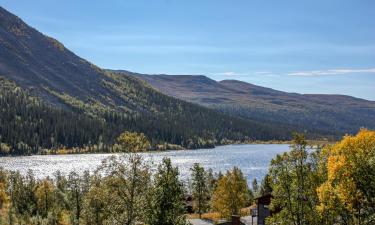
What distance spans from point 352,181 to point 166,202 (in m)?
17.4

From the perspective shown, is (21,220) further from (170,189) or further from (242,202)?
(170,189)

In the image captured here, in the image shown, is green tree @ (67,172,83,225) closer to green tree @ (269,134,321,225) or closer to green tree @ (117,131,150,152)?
green tree @ (117,131,150,152)

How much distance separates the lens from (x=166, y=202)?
148 ft

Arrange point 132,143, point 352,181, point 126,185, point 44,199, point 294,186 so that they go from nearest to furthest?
point 352,181
point 294,186
point 126,185
point 132,143
point 44,199

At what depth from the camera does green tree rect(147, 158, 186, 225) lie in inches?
1766

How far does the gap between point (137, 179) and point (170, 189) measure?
39.0 feet

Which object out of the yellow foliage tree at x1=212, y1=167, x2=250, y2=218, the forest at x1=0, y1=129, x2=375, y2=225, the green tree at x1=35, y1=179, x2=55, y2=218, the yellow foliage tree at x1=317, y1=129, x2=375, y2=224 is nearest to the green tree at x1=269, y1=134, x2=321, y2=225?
the forest at x1=0, y1=129, x2=375, y2=225

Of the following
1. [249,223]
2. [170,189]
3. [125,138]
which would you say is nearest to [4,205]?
[249,223]

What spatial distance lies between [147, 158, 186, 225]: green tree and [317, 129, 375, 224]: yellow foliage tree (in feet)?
45.2

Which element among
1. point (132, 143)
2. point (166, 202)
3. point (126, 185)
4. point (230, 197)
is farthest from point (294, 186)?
point (230, 197)

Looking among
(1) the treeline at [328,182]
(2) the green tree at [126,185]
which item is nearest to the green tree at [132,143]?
(2) the green tree at [126,185]

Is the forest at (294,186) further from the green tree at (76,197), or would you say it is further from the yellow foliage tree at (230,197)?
the green tree at (76,197)

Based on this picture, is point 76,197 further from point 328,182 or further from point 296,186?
Answer: point 328,182

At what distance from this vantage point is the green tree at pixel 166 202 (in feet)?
147
